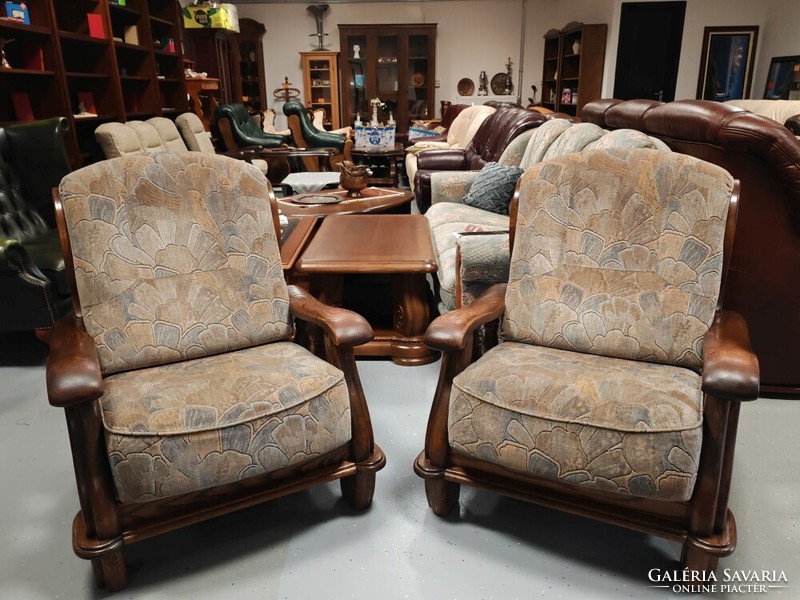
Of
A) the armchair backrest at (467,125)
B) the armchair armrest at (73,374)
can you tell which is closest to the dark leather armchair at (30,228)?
the armchair armrest at (73,374)

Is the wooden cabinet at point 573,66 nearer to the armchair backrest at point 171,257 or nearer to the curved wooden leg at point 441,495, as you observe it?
the armchair backrest at point 171,257

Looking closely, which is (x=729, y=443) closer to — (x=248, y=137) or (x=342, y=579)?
(x=342, y=579)

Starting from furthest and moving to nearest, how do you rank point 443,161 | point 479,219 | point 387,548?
1. point 443,161
2. point 479,219
3. point 387,548

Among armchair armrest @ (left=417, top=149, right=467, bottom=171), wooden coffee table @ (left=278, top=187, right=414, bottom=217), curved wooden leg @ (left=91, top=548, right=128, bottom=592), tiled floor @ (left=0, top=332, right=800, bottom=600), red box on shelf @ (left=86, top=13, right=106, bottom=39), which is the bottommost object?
tiled floor @ (left=0, top=332, right=800, bottom=600)

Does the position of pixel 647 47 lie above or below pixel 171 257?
above

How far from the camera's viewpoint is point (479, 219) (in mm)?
3082

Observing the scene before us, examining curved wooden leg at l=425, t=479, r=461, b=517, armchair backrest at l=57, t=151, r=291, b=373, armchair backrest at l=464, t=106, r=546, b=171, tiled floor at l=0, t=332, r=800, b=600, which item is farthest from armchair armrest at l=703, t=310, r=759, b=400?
armchair backrest at l=464, t=106, r=546, b=171

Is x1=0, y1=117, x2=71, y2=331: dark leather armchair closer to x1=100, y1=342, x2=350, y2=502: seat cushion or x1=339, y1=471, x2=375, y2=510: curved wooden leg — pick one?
x1=100, y1=342, x2=350, y2=502: seat cushion

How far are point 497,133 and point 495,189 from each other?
4.64 ft

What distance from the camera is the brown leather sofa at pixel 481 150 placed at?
421 centimetres

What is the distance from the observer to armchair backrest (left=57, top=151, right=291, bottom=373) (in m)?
1.53

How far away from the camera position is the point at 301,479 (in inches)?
58.1

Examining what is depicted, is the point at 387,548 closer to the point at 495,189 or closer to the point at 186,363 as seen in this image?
the point at 186,363

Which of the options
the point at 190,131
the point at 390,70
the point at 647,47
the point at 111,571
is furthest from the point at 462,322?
the point at 390,70
